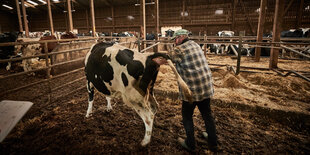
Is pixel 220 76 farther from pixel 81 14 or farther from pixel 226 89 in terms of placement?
pixel 81 14

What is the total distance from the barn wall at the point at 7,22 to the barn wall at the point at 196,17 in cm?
979

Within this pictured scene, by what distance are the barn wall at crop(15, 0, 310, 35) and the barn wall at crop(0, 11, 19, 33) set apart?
979cm

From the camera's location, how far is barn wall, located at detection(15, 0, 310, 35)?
1716cm

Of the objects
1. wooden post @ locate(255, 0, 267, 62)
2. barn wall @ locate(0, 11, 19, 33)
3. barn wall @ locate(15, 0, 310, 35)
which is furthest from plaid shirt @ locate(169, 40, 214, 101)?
barn wall @ locate(0, 11, 19, 33)

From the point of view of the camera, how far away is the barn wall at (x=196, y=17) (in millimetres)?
17156

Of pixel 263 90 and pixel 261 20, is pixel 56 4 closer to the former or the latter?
pixel 261 20

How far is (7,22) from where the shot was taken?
2905cm

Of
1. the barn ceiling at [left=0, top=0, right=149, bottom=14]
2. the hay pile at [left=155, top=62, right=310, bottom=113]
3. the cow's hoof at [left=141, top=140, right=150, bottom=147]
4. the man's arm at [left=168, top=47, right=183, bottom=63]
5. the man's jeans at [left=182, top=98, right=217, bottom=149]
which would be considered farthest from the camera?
the barn ceiling at [left=0, top=0, right=149, bottom=14]

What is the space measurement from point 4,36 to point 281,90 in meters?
12.1

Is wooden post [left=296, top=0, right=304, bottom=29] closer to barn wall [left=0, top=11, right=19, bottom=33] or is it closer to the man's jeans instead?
the man's jeans

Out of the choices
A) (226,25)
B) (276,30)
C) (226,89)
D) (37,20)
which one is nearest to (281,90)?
(226,89)

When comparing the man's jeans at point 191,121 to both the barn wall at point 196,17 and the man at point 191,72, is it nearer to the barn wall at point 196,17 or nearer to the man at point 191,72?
the man at point 191,72

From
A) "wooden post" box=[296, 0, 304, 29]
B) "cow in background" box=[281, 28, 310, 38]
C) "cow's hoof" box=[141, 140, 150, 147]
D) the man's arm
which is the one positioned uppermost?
"wooden post" box=[296, 0, 304, 29]

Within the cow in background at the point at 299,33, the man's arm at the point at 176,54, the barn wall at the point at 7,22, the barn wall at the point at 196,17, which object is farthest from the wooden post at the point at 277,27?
the barn wall at the point at 7,22
